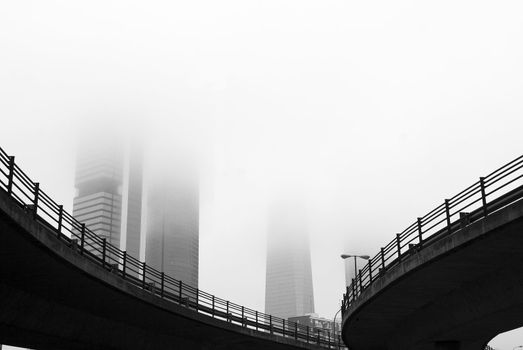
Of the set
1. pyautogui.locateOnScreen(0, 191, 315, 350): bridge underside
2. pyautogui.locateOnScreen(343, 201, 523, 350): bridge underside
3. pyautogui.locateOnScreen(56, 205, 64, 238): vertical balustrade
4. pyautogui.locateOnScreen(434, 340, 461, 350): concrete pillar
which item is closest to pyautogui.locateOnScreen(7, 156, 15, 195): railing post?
pyautogui.locateOnScreen(0, 191, 315, 350): bridge underside

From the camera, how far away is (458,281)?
920 inches

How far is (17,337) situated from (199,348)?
19635mm

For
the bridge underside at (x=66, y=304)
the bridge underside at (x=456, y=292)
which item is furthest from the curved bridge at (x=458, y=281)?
the bridge underside at (x=66, y=304)

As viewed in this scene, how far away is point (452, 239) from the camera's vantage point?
65.5 feet

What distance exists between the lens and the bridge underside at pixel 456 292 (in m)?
18.8

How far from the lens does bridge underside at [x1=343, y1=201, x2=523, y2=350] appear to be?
741 inches

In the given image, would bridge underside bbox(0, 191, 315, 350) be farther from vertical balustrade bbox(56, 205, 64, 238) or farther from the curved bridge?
the curved bridge

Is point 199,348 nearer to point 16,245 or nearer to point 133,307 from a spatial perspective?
point 133,307

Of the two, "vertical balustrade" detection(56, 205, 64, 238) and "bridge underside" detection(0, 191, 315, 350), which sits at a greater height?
"vertical balustrade" detection(56, 205, 64, 238)

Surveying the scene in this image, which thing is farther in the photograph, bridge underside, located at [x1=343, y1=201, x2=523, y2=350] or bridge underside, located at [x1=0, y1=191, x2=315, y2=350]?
bridge underside, located at [x1=0, y1=191, x2=315, y2=350]

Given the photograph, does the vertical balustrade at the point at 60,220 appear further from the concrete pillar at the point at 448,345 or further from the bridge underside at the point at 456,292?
the concrete pillar at the point at 448,345

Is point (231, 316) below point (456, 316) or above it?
above

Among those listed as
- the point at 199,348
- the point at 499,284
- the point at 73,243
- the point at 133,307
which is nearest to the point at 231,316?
the point at 199,348

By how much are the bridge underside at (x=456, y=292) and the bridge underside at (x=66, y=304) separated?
420 inches
